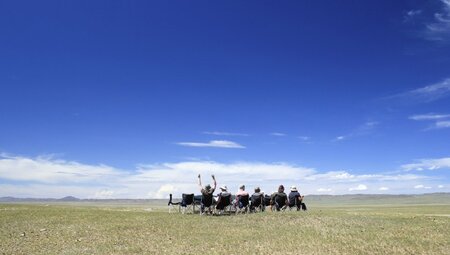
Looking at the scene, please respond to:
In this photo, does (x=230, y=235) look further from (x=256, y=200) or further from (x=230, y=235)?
(x=256, y=200)

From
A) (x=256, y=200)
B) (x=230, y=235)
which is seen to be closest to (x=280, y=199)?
(x=256, y=200)

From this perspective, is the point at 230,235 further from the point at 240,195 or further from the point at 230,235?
the point at 240,195

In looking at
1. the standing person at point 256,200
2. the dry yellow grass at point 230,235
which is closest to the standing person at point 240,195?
the standing person at point 256,200

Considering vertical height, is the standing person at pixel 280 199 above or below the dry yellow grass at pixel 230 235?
above

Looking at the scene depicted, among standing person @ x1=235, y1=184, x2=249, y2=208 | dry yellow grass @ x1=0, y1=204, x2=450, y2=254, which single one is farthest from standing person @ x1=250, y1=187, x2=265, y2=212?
dry yellow grass @ x1=0, y1=204, x2=450, y2=254

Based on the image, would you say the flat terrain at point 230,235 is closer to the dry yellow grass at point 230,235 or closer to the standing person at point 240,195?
the dry yellow grass at point 230,235

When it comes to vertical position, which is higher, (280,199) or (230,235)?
(280,199)

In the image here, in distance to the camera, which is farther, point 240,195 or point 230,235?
point 240,195

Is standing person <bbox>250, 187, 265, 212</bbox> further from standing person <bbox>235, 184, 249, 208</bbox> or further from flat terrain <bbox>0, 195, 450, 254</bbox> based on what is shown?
flat terrain <bbox>0, 195, 450, 254</bbox>

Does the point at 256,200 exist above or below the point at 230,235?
above

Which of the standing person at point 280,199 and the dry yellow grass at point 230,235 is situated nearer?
the dry yellow grass at point 230,235

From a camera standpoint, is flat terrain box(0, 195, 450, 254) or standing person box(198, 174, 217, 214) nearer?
flat terrain box(0, 195, 450, 254)

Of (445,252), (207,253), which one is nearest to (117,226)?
(207,253)

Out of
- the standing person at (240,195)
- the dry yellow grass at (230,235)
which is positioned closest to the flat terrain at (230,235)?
the dry yellow grass at (230,235)
